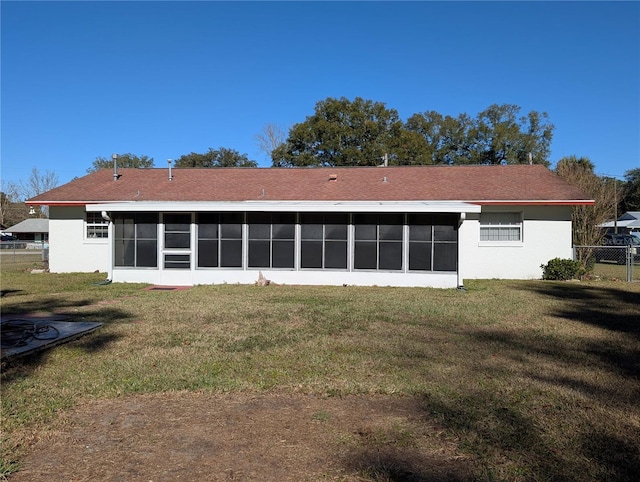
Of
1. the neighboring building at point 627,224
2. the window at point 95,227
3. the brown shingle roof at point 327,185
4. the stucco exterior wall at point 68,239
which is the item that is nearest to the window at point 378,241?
the brown shingle roof at point 327,185

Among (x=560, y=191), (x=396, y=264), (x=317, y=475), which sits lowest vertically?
(x=317, y=475)

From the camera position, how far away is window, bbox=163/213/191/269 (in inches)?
607

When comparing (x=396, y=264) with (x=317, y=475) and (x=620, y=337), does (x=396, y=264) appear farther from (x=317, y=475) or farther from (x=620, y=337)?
(x=317, y=475)

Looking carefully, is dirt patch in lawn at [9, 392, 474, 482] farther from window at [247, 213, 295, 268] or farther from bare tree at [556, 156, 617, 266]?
bare tree at [556, 156, 617, 266]

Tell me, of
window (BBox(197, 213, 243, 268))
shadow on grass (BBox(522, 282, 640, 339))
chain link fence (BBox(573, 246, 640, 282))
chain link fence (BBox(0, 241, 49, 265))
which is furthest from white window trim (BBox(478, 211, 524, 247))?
chain link fence (BBox(0, 241, 49, 265))

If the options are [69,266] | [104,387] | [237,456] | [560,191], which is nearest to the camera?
[237,456]

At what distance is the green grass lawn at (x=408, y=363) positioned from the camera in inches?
160

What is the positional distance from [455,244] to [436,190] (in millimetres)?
3894

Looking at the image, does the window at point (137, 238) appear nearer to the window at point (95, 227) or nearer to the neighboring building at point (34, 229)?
the window at point (95, 227)

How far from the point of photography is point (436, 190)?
1819 centimetres

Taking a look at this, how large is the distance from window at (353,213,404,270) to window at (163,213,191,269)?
5.36 meters

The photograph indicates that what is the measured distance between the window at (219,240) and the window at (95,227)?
6024 mm

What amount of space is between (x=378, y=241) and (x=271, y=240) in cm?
341


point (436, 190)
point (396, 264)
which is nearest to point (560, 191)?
point (436, 190)
